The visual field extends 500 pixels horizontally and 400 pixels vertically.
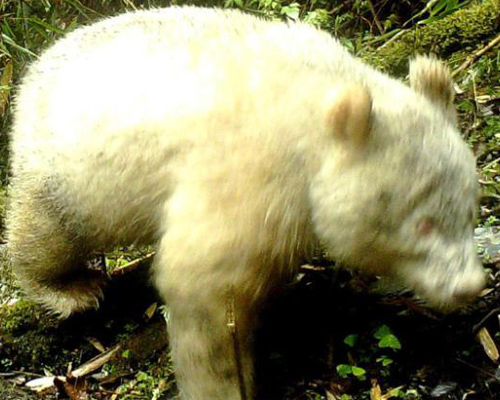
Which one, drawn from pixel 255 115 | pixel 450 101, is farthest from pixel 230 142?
pixel 450 101

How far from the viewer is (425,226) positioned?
3119 millimetres

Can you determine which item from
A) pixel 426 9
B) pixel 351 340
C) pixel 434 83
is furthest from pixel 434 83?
pixel 426 9

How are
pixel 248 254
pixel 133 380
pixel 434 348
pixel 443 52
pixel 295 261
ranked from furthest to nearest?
1. pixel 443 52
2. pixel 133 380
3. pixel 434 348
4. pixel 295 261
5. pixel 248 254

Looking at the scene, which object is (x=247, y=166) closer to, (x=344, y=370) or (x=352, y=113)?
(x=352, y=113)

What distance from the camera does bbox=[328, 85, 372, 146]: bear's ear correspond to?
2951 mm

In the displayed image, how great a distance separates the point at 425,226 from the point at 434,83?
65 centimetres

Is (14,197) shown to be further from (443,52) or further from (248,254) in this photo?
(443,52)

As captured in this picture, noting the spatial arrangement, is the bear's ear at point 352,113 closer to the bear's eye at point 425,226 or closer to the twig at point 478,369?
the bear's eye at point 425,226

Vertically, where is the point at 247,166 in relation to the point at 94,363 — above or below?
above

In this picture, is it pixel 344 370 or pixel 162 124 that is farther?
pixel 344 370

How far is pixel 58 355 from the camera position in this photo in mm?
4250

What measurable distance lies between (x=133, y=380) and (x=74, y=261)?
670 mm

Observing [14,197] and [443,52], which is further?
[443,52]

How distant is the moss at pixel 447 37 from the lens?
540 cm
